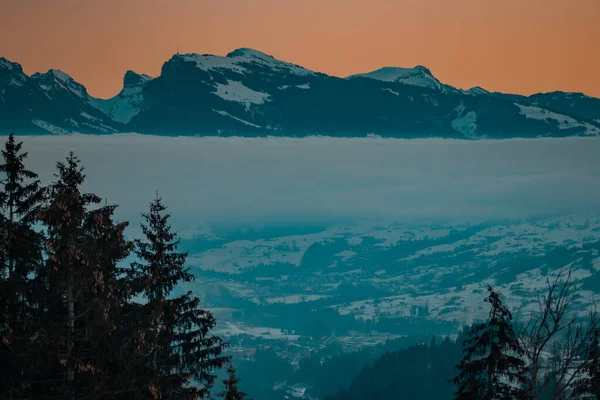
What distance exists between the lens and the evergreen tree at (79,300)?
23219 mm

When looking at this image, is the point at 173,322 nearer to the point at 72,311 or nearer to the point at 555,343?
the point at 72,311

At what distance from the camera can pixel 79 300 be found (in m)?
24.2

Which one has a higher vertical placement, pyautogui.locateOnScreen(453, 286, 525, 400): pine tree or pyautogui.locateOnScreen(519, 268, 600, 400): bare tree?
pyautogui.locateOnScreen(519, 268, 600, 400): bare tree

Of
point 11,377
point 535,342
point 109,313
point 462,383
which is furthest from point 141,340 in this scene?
point 462,383

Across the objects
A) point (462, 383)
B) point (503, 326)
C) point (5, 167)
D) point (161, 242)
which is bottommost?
point (462, 383)

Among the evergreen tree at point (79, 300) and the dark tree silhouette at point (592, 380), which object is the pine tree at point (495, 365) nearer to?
the dark tree silhouette at point (592, 380)

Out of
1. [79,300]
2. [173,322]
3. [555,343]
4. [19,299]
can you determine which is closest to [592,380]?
[555,343]

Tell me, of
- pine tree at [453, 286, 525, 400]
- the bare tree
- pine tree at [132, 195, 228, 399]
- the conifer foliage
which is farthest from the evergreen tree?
pine tree at [453, 286, 525, 400]

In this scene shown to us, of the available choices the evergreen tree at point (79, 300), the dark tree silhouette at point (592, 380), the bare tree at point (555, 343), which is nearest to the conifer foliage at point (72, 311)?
the evergreen tree at point (79, 300)

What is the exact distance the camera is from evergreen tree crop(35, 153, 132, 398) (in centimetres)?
2322

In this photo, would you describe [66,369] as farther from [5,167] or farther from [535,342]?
[535,342]

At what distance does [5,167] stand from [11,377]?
811 centimetres

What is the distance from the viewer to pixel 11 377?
77.6 ft

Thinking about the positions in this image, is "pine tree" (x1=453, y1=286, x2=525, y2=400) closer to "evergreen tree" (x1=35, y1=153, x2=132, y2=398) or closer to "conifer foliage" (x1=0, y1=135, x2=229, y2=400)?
"conifer foliage" (x1=0, y1=135, x2=229, y2=400)
